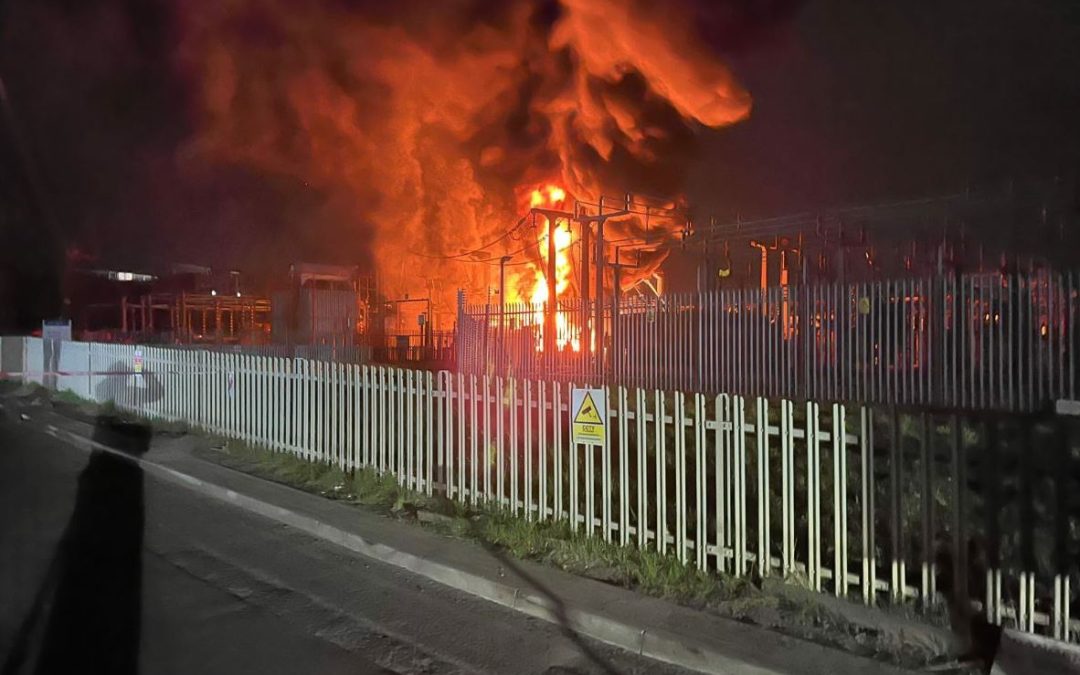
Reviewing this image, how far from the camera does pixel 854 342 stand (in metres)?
10.7

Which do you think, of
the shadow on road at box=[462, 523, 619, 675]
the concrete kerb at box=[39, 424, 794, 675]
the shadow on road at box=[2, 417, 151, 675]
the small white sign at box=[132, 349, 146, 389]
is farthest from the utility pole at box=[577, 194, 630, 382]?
the small white sign at box=[132, 349, 146, 389]

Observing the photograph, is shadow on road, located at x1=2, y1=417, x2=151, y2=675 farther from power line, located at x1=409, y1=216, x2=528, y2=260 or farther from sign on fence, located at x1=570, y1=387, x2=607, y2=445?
power line, located at x1=409, y1=216, x2=528, y2=260

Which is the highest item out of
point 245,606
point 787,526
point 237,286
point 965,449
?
point 237,286

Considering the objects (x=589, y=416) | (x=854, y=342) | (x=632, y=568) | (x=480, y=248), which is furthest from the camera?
(x=480, y=248)

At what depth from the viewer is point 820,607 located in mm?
4738

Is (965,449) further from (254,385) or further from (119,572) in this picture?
(254,385)

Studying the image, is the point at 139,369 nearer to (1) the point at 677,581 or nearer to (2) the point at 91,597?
(2) the point at 91,597

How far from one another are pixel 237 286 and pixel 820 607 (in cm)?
3400

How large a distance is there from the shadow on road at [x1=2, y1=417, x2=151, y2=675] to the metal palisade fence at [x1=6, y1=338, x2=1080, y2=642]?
8.49 ft

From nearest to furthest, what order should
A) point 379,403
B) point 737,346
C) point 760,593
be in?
point 760,593 → point 379,403 → point 737,346

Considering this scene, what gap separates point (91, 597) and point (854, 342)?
9.40 m

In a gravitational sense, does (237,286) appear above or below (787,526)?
above

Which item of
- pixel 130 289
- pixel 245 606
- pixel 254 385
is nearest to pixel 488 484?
pixel 245 606

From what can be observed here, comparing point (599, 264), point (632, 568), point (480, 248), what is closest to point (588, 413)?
point (632, 568)
